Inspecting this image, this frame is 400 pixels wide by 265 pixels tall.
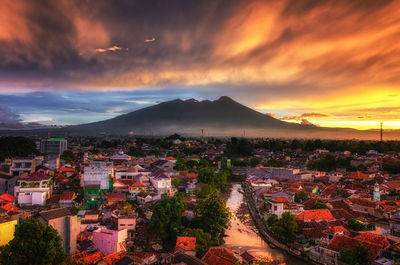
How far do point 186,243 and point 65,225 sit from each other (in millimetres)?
3488

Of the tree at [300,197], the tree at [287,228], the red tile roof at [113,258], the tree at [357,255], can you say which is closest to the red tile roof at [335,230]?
the tree at [287,228]

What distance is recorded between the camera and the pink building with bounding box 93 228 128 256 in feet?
27.6

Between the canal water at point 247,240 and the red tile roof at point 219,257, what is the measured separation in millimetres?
1595

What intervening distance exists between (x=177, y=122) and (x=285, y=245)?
97.5 metres

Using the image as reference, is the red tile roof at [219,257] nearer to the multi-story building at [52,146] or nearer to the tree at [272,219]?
the tree at [272,219]

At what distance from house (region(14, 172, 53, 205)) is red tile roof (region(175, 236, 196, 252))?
22.0 feet

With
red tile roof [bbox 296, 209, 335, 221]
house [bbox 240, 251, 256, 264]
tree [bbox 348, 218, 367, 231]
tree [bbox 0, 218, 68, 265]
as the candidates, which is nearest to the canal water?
house [bbox 240, 251, 256, 264]

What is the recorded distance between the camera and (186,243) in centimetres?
877

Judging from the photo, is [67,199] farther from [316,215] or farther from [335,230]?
[335,230]

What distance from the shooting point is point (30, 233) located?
585 cm

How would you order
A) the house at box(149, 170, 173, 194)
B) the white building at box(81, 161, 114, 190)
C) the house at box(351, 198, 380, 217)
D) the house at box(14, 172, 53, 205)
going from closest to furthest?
1. the house at box(351, 198, 380, 217)
2. the house at box(14, 172, 53, 205)
3. the white building at box(81, 161, 114, 190)
4. the house at box(149, 170, 173, 194)

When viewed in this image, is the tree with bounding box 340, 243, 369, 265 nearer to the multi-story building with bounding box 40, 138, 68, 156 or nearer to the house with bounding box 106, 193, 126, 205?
the house with bounding box 106, 193, 126, 205

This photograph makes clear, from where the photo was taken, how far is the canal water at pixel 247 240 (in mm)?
9500

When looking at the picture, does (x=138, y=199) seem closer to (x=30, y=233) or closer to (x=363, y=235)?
(x=30, y=233)
